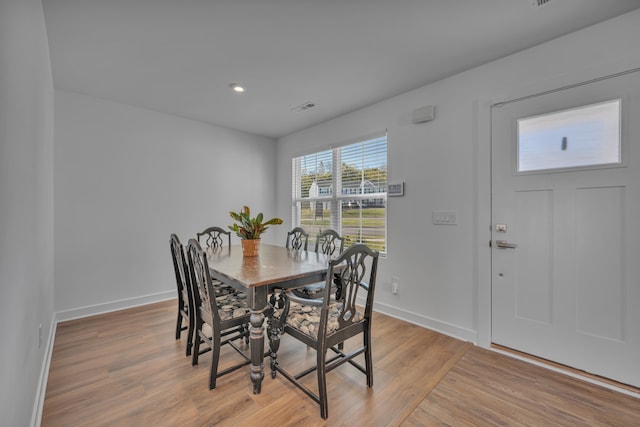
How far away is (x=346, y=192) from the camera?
392 cm

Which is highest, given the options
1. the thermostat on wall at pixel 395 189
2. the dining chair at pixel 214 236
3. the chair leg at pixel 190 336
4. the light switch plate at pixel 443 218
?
the thermostat on wall at pixel 395 189

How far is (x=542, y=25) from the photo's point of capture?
6.54ft

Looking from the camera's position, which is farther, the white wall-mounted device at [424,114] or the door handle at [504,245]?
the white wall-mounted device at [424,114]

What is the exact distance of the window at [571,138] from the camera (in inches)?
77.4

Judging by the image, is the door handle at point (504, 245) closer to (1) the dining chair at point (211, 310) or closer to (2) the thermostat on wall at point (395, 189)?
(2) the thermostat on wall at point (395, 189)

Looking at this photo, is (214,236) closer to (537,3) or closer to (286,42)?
(286,42)

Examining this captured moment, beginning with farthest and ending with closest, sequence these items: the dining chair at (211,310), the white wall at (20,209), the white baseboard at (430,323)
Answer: the white baseboard at (430,323)
the dining chair at (211,310)
the white wall at (20,209)

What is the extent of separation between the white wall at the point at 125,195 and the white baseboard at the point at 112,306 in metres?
0.01

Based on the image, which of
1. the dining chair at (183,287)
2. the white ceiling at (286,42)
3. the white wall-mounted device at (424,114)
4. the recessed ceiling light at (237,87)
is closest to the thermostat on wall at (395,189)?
the white wall-mounted device at (424,114)

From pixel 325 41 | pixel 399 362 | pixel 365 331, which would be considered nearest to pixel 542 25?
pixel 325 41

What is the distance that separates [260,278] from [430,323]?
2008 millimetres

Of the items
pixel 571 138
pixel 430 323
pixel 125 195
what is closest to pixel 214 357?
pixel 430 323

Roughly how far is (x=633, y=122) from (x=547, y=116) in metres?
0.48

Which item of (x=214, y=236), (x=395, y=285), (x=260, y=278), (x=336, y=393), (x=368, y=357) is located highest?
(x=214, y=236)
